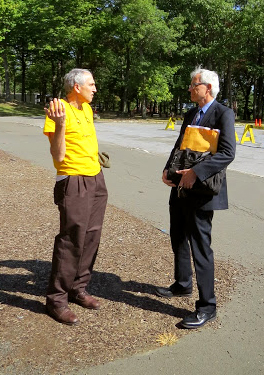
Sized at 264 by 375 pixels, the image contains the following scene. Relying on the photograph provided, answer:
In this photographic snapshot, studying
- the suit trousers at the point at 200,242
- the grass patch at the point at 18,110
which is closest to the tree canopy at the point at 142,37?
the grass patch at the point at 18,110

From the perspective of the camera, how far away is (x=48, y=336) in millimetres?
3145

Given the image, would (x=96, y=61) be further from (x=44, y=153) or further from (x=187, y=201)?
(x=187, y=201)

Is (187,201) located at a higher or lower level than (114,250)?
higher

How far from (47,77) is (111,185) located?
178 ft

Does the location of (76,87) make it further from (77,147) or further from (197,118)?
(197,118)

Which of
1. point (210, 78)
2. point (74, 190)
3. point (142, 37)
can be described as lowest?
point (74, 190)

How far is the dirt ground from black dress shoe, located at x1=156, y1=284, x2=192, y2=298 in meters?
0.05

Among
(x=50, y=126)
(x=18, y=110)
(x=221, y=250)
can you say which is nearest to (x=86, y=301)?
(x=50, y=126)

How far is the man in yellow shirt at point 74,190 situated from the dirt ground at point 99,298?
239 mm

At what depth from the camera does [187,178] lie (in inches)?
125

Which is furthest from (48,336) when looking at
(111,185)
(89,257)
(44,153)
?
(44,153)

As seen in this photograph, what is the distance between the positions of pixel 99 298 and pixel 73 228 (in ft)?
2.74

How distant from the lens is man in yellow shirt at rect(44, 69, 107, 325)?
3252 mm

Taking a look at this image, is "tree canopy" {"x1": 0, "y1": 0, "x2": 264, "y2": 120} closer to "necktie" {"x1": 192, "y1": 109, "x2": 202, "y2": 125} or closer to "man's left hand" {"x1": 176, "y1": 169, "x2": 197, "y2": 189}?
"necktie" {"x1": 192, "y1": 109, "x2": 202, "y2": 125}
